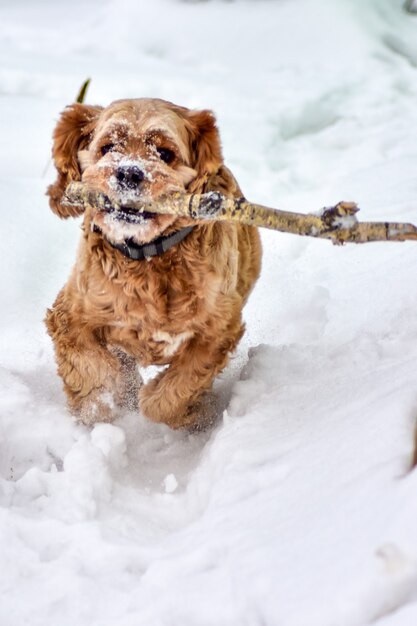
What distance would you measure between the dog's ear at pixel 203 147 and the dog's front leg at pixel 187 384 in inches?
30.3

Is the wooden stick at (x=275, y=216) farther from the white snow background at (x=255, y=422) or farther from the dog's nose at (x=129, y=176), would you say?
the white snow background at (x=255, y=422)

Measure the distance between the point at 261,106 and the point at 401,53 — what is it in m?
2.26

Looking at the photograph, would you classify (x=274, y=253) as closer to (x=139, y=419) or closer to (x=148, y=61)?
(x=139, y=419)

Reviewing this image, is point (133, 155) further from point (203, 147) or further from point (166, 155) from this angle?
point (203, 147)

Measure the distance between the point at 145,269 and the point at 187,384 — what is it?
67 centimetres

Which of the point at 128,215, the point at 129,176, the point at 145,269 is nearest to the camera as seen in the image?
the point at 129,176

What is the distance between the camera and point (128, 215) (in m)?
3.02

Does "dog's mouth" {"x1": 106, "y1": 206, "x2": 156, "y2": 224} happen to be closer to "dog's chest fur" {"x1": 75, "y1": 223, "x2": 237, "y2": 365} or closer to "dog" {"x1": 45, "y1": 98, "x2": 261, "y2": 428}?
"dog" {"x1": 45, "y1": 98, "x2": 261, "y2": 428}

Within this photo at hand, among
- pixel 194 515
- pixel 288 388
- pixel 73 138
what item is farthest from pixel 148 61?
pixel 194 515

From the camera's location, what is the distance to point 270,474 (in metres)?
2.57

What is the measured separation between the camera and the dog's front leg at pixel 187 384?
3.59m

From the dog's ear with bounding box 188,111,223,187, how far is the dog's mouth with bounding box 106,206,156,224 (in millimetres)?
335

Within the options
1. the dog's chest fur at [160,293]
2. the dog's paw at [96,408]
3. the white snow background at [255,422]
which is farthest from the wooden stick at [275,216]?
the dog's paw at [96,408]

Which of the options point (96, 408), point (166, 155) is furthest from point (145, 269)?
point (96, 408)
